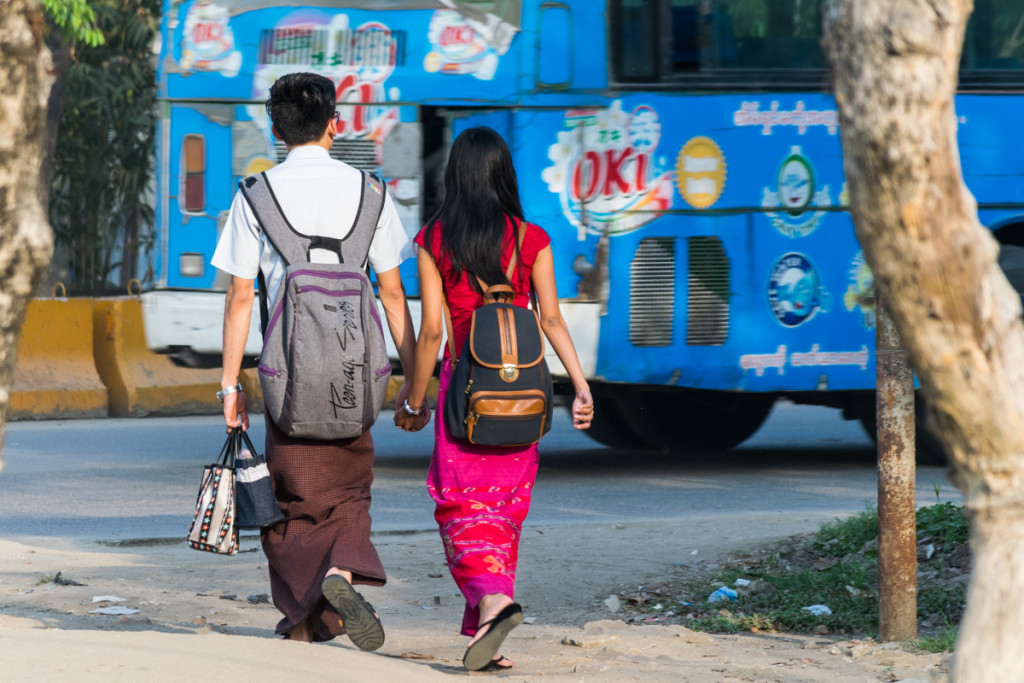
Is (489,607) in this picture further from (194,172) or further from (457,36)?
(194,172)

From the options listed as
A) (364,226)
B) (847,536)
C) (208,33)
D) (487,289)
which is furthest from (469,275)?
(208,33)

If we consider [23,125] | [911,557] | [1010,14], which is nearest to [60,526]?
[911,557]

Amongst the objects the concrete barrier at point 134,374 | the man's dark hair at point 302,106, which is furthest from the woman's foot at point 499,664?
the concrete barrier at point 134,374

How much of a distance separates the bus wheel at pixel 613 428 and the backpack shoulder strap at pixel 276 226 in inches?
231

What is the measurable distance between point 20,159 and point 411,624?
3.08m

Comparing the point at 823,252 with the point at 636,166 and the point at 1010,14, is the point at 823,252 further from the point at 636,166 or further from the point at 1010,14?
the point at 1010,14

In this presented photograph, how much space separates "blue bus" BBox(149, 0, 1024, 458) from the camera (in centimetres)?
A: 836

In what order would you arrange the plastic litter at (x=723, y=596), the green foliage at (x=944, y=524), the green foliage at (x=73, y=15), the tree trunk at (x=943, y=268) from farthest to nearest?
1. the green foliage at (x=73, y=15)
2. the green foliage at (x=944, y=524)
3. the plastic litter at (x=723, y=596)
4. the tree trunk at (x=943, y=268)

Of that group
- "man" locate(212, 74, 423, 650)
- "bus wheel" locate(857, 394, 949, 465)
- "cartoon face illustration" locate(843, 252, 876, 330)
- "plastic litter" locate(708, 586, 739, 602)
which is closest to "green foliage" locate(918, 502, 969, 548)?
"plastic litter" locate(708, 586, 739, 602)

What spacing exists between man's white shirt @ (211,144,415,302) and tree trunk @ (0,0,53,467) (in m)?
1.55

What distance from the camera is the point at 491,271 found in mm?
4336

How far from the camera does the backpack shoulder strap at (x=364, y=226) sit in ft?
13.8

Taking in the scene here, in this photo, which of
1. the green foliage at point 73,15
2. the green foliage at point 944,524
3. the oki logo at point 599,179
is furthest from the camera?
the green foliage at point 73,15

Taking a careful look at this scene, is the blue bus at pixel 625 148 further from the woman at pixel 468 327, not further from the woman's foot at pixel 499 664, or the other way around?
the woman's foot at pixel 499 664
